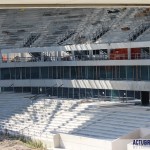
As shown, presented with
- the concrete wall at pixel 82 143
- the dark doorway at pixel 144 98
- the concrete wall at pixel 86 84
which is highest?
the concrete wall at pixel 86 84

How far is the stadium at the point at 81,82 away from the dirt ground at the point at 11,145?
Result: 3.06 ft

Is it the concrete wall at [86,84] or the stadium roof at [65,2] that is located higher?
the stadium roof at [65,2]

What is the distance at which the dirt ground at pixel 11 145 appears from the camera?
26.8 meters

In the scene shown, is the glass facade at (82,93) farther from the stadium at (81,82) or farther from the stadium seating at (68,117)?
the stadium seating at (68,117)

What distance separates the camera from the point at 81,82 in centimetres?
3256

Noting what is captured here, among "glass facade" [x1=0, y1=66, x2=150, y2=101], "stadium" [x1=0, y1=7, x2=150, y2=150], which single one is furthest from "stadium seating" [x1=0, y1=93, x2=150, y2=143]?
"glass facade" [x1=0, y1=66, x2=150, y2=101]

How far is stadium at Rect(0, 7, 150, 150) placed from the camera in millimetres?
26625

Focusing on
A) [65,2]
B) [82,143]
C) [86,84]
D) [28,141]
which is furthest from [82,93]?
[65,2]

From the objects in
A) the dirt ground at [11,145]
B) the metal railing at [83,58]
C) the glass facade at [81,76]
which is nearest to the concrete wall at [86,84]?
the glass facade at [81,76]

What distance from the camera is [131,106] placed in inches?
1161

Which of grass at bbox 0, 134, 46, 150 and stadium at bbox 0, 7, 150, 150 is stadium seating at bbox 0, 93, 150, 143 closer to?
A: stadium at bbox 0, 7, 150, 150

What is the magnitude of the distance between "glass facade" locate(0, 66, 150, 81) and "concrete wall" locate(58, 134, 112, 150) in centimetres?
556

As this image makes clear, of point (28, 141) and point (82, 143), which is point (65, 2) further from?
point (28, 141)

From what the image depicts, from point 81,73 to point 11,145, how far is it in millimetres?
7734
